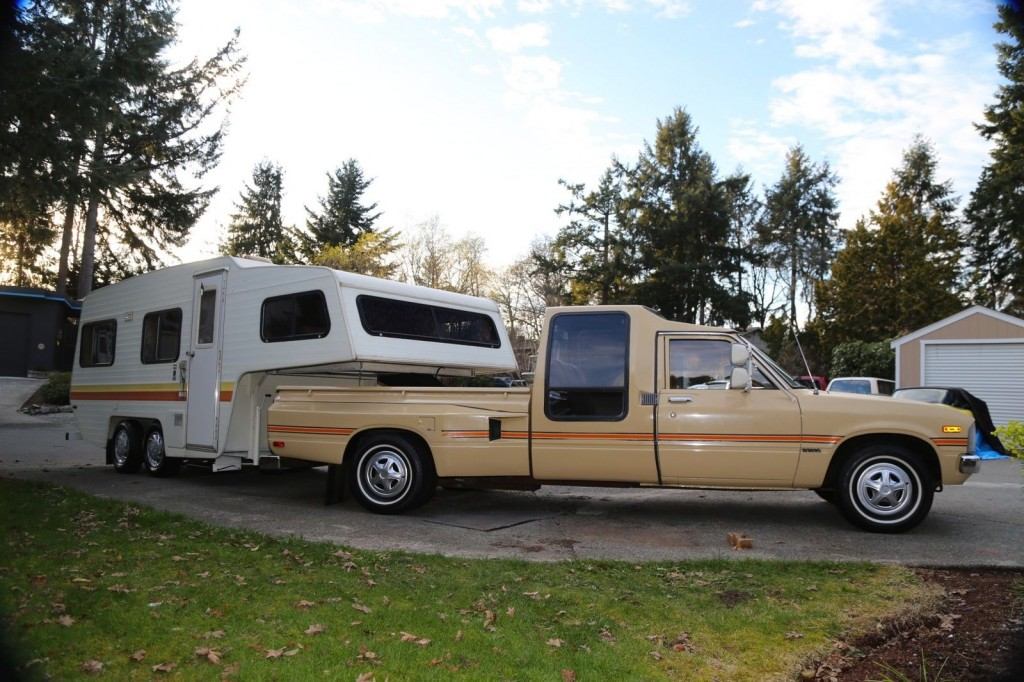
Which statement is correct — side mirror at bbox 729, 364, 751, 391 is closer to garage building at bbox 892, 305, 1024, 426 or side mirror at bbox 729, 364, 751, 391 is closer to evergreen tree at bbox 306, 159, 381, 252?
garage building at bbox 892, 305, 1024, 426

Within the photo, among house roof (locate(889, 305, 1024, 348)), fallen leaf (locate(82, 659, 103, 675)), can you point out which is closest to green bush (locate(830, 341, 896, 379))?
house roof (locate(889, 305, 1024, 348))

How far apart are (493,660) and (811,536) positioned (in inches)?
169

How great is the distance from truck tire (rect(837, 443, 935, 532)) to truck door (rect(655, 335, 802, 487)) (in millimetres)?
550

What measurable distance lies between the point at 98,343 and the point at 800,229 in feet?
145

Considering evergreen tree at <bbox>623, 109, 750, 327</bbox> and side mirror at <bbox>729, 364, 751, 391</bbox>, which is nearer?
side mirror at <bbox>729, 364, 751, 391</bbox>

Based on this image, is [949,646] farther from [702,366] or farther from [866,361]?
[866,361]

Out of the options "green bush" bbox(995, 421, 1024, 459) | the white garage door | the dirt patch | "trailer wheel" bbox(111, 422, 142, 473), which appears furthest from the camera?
the white garage door

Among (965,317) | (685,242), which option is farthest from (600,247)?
(965,317)

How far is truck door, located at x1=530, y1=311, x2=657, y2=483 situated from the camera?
24.2 ft

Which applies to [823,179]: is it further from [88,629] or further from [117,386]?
[88,629]

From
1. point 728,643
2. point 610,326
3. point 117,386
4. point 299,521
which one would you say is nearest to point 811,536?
point 610,326

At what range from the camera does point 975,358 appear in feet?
65.0

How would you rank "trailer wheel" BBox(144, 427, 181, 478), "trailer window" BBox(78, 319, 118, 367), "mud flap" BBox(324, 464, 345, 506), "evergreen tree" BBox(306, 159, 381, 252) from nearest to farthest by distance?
"mud flap" BBox(324, 464, 345, 506) < "trailer wheel" BBox(144, 427, 181, 478) < "trailer window" BBox(78, 319, 118, 367) < "evergreen tree" BBox(306, 159, 381, 252)

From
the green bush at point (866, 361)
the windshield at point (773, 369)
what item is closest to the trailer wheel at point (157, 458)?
the windshield at point (773, 369)
